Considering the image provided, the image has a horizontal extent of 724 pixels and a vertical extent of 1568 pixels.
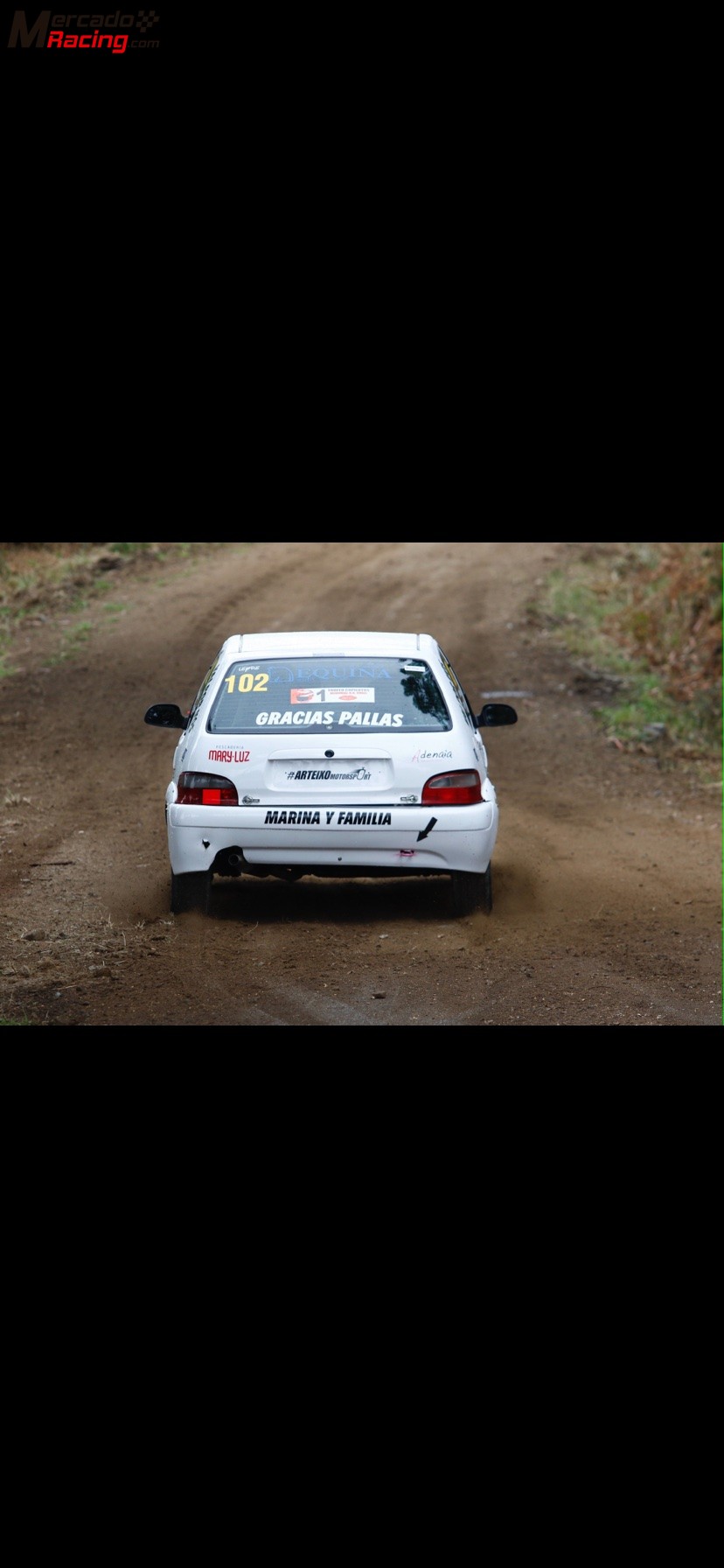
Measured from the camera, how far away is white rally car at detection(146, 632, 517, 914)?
7.51 metres

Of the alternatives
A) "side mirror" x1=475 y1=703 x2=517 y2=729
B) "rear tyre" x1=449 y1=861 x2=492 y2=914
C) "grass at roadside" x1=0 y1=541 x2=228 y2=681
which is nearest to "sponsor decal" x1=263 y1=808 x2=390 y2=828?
"rear tyre" x1=449 y1=861 x2=492 y2=914

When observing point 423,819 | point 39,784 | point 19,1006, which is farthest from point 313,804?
point 39,784

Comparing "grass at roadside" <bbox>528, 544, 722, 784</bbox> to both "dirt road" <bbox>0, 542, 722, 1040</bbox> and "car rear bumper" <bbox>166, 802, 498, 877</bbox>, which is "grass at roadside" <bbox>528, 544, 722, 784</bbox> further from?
"car rear bumper" <bbox>166, 802, 498, 877</bbox>

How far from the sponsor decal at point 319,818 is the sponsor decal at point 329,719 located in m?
0.50

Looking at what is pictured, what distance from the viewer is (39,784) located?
12.1 meters

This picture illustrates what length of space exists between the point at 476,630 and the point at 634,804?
21.7 ft

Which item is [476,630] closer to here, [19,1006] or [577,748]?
[577,748]

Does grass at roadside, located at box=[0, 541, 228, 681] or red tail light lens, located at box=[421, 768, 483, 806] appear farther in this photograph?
grass at roadside, located at box=[0, 541, 228, 681]

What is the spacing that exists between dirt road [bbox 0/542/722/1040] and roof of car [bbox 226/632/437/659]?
145 centimetres

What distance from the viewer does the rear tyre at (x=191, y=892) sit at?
776cm

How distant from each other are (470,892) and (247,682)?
1.66 m

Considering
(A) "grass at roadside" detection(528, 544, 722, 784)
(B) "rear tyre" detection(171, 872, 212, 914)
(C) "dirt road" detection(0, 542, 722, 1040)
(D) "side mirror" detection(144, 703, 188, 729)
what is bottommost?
(A) "grass at roadside" detection(528, 544, 722, 784)
